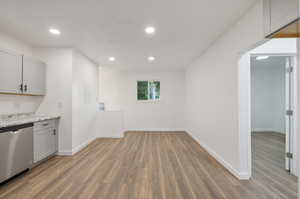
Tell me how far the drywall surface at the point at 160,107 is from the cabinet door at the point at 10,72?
3.82 metres

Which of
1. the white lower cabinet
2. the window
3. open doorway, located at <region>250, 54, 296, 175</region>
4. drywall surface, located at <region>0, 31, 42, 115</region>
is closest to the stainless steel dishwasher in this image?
the white lower cabinet

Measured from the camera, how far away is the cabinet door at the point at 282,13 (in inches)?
51.6

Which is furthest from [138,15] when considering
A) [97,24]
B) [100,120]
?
[100,120]

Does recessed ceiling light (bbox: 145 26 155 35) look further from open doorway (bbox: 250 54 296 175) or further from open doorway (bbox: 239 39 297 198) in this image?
open doorway (bbox: 250 54 296 175)

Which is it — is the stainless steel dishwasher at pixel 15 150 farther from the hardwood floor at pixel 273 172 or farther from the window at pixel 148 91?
the window at pixel 148 91

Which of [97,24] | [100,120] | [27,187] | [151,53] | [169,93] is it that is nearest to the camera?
[27,187]

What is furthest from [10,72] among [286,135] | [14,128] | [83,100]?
[286,135]

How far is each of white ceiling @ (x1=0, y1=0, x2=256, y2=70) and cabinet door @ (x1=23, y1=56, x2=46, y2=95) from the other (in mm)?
513

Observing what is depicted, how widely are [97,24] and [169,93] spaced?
4.37 m

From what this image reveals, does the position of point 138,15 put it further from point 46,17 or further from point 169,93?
point 169,93

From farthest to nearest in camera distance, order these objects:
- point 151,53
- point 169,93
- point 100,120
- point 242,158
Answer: point 169,93
point 100,120
point 151,53
point 242,158

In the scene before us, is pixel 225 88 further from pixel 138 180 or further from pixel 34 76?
pixel 34 76

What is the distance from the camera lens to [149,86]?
6.39 m

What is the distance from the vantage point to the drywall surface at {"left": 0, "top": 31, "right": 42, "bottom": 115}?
2824 millimetres
